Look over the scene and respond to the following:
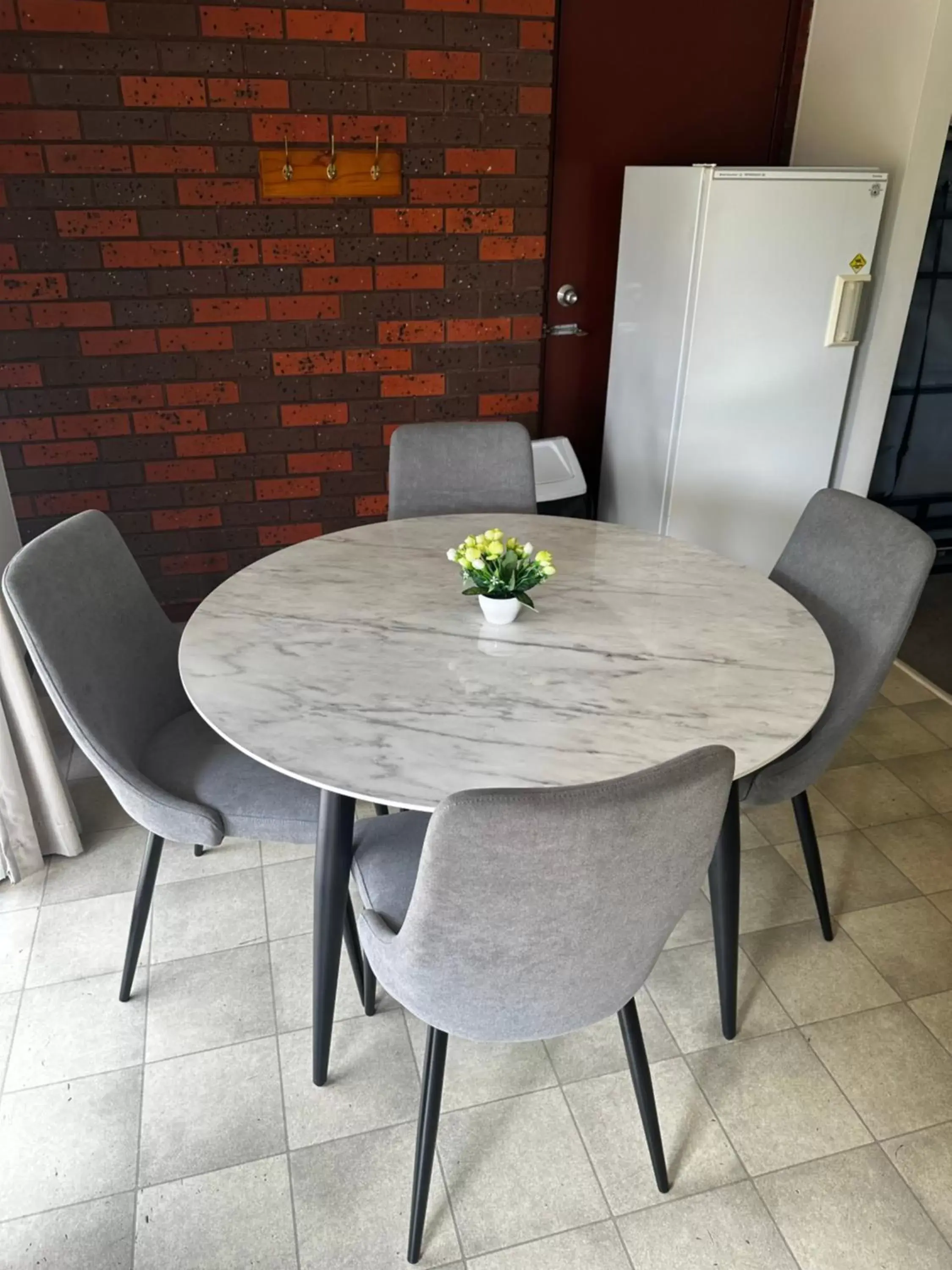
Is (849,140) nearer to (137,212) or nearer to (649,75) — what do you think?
(649,75)

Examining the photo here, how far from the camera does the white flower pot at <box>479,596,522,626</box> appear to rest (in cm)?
172

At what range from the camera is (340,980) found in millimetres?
1888

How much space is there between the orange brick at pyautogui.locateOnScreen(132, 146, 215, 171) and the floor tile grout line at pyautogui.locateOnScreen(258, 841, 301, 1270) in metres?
1.97

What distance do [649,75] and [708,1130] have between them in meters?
3.01

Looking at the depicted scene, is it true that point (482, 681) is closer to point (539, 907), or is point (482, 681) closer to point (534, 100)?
point (539, 907)

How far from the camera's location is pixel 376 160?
278cm

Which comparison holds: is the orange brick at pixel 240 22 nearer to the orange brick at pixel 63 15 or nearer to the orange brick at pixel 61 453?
the orange brick at pixel 63 15

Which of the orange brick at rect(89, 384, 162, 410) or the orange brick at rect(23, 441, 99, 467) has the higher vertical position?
the orange brick at rect(89, 384, 162, 410)

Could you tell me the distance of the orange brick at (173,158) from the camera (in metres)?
2.65

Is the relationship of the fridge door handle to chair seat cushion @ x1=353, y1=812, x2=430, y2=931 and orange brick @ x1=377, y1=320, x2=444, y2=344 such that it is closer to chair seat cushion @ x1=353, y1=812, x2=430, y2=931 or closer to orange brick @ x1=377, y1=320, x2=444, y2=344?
orange brick @ x1=377, y1=320, x2=444, y2=344

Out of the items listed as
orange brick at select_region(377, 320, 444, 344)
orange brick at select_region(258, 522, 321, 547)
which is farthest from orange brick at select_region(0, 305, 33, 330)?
orange brick at select_region(377, 320, 444, 344)

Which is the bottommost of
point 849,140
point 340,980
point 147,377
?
point 340,980

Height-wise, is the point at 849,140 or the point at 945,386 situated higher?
the point at 849,140

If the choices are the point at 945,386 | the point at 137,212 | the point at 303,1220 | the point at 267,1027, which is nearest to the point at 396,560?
the point at 267,1027
